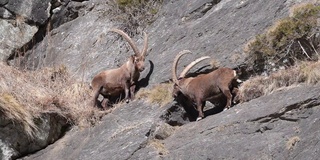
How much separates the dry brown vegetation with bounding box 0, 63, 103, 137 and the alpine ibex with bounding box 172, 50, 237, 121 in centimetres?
175

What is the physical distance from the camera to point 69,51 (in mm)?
15312

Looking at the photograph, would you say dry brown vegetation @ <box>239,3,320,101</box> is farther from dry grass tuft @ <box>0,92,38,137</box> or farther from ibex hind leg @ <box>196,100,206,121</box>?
dry grass tuft @ <box>0,92,38,137</box>

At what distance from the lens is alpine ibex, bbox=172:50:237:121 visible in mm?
10625

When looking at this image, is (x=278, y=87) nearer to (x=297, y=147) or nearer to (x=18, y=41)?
(x=297, y=147)

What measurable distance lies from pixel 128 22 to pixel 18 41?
9.69ft

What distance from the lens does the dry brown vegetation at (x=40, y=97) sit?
11414mm

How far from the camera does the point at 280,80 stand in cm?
1044

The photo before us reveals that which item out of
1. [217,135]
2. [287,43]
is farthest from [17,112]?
[287,43]

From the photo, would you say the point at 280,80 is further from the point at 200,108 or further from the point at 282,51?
the point at 200,108

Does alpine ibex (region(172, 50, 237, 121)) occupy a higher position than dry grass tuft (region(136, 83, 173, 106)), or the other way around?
alpine ibex (region(172, 50, 237, 121))

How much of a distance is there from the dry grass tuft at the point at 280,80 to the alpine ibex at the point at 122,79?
8.19 ft

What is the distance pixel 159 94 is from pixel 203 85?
110 centimetres

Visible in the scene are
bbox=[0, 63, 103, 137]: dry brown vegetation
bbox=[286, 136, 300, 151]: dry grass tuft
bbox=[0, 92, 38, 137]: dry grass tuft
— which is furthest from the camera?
bbox=[0, 63, 103, 137]: dry brown vegetation

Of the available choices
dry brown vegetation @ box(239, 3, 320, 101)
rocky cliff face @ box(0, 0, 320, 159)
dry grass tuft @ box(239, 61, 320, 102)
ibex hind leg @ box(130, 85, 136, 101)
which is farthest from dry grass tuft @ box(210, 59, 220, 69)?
ibex hind leg @ box(130, 85, 136, 101)
